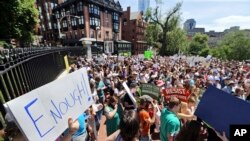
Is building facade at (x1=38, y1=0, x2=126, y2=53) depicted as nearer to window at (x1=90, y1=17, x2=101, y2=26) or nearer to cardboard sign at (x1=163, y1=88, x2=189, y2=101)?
window at (x1=90, y1=17, x2=101, y2=26)

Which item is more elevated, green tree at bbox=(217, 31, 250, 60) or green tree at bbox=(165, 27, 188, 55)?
green tree at bbox=(165, 27, 188, 55)

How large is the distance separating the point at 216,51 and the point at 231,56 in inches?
540

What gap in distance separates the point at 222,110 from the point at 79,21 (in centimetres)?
5471

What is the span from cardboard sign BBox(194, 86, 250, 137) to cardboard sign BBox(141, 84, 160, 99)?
14.1 ft

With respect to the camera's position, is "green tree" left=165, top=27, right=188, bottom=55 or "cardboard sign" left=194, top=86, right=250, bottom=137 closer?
"cardboard sign" left=194, top=86, right=250, bottom=137

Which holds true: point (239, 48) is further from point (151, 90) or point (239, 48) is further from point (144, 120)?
point (144, 120)

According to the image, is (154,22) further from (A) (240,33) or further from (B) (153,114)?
(B) (153,114)

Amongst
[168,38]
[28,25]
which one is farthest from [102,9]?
[28,25]

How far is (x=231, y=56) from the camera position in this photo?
8431cm

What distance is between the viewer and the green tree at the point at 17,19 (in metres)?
23.3

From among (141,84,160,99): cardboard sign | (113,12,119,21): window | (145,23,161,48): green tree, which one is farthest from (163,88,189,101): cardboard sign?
(113,12,119,21): window

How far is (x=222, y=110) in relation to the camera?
2854mm

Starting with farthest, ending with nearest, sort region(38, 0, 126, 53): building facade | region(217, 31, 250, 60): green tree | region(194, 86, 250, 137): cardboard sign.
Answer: region(217, 31, 250, 60): green tree, region(38, 0, 126, 53): building facade, region(194, 86, 250, 137): cardboard sign

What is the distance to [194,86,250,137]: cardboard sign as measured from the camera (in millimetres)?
2572
